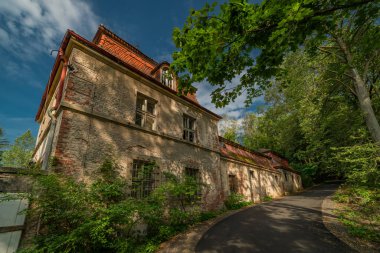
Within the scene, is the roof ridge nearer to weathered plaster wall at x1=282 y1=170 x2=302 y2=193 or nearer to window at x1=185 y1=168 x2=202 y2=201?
window at x1=185 y1=168 x2=202 y2=201

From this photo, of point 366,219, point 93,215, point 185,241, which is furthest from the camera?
point 366,219

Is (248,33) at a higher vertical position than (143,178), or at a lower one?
higher

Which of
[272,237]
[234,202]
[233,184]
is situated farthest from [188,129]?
[272,237]

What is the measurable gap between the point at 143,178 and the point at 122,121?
7.99ft

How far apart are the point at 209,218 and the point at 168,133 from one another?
477 cm

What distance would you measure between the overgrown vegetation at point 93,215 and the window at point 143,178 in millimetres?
432

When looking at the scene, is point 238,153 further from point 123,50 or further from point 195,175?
point 123,50

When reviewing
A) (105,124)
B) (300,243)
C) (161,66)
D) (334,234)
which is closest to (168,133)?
(105,124)

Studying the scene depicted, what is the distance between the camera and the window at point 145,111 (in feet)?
26.9

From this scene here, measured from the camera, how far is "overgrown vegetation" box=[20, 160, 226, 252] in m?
4.30

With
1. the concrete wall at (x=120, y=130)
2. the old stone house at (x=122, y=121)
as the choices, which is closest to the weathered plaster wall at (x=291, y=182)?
the old stone house at (x=122, y=121)

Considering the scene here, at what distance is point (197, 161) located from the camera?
10.0 meters

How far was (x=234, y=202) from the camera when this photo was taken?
37.8ft

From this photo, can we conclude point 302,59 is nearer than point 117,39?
No
